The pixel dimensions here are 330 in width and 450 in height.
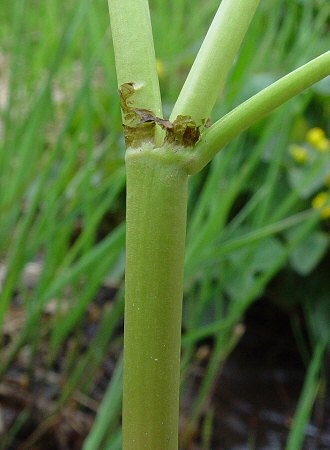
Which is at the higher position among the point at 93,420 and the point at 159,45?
the point at 159,45

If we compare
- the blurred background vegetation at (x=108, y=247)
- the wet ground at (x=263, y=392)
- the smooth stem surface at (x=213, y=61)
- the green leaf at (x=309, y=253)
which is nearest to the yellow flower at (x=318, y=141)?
the blurred background vegetation at (x=108, y=247)

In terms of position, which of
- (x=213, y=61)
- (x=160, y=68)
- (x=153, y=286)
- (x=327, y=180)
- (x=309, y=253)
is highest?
(x=160, y=68)

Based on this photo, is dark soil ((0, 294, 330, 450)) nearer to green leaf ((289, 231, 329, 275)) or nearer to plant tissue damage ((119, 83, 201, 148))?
green leaf ((289, 231, 329, 275))

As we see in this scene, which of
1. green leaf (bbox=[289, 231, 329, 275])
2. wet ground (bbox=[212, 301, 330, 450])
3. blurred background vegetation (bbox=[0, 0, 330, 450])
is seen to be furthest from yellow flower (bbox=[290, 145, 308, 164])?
wet ground (bbox=[212, 301, 330, 450])

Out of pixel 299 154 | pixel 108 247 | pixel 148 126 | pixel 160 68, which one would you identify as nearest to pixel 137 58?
pixel 148 126

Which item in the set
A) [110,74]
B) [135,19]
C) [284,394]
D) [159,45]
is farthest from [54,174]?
[135,19]

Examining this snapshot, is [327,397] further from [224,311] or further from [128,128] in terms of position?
[128,128]

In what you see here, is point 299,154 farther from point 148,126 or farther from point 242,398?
point 148,126
